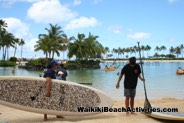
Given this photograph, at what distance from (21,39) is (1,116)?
113315 millimetres

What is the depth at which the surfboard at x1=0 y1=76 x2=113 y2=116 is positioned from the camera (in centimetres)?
789

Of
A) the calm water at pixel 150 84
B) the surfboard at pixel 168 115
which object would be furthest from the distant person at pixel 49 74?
the calm water at pixel 150 84

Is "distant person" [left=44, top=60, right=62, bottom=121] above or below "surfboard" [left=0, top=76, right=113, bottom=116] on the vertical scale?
above

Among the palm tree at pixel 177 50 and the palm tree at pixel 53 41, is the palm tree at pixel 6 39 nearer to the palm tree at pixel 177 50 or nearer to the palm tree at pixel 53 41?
the palm tree at pixel 53 41

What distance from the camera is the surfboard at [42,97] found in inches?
311

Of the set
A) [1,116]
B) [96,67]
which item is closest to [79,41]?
[96,67]

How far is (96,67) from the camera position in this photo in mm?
75188

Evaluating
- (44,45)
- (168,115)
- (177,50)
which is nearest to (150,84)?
(168,115)

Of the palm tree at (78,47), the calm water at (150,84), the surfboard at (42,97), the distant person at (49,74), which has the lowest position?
the calm water at (150,84)

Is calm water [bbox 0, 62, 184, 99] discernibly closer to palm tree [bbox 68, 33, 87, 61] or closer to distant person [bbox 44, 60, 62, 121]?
distant person [bbox 44, 60, 62, 121]

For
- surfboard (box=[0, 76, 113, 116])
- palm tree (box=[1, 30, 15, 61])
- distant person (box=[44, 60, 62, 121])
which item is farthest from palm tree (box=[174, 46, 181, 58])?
distant person (box=[44, 60, 62, 121])

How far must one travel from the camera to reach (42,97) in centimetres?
793

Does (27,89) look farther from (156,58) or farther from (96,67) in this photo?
(156,58)

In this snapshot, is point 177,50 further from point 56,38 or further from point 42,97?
point 42,97
